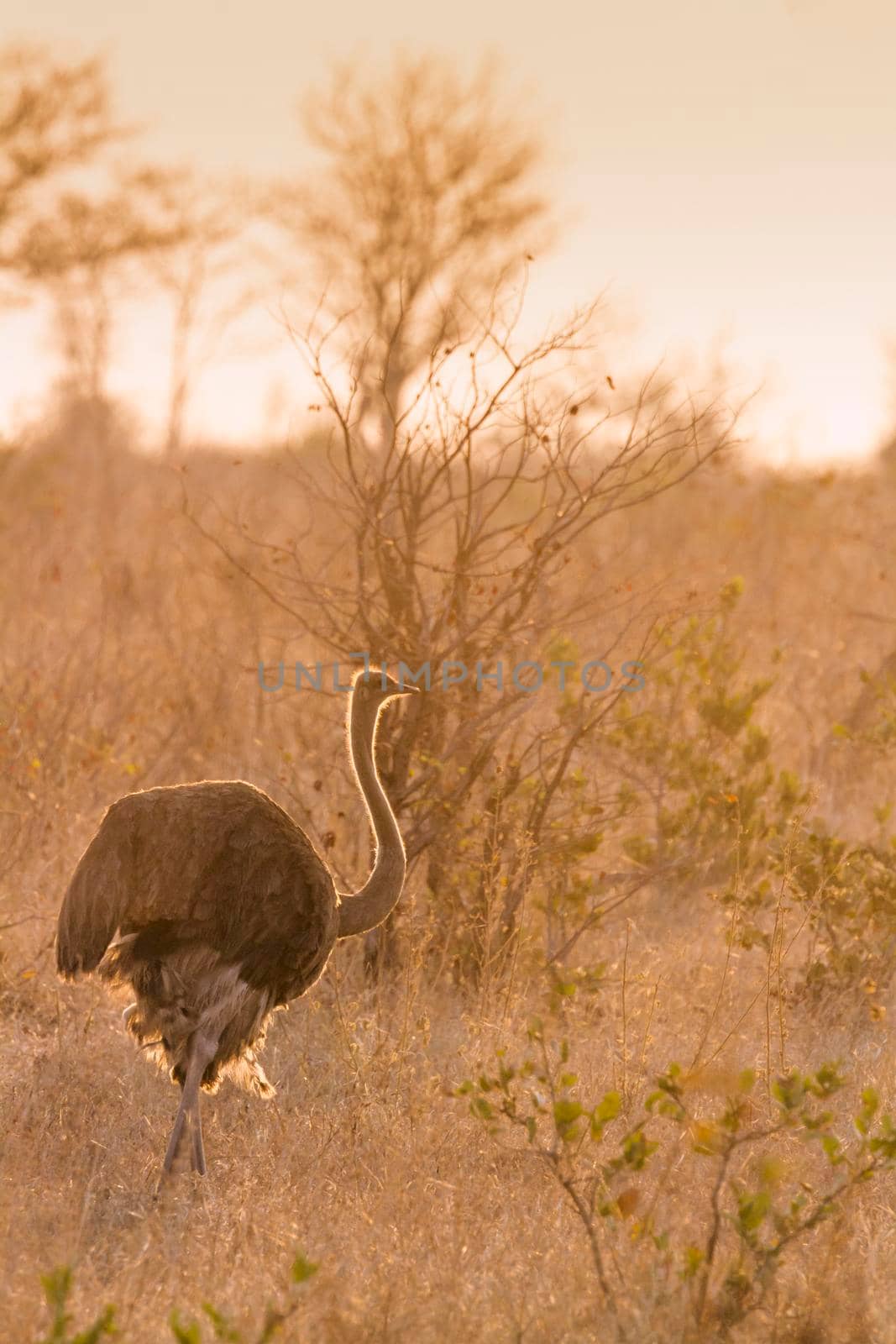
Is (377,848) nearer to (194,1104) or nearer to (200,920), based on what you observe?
(200,920)

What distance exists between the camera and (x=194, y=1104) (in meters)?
4.61

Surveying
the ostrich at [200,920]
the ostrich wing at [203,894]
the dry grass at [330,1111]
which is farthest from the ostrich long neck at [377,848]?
the dry grass at [330,1111]

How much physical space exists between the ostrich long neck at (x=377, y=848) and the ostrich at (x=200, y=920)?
1 cm

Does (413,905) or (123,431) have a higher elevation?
(123,431)

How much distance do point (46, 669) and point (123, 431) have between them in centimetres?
2208

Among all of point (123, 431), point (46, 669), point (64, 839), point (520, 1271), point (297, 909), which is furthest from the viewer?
point (123, 431)

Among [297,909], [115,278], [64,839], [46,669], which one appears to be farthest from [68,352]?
[297,909]

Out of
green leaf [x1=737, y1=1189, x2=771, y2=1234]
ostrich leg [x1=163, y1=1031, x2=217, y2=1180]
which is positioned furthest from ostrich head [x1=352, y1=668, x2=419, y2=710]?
green leaf [x1=737, y1=1189, x2=771, y2=1234]

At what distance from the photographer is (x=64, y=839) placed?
22.9ft

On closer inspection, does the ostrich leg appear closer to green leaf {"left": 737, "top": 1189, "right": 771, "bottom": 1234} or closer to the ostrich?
the ostrich

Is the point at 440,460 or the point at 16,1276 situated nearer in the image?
the point at 16,1276

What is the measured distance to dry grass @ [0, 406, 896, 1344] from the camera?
12.2 feet

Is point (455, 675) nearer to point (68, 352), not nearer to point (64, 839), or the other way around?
point (64, 839)

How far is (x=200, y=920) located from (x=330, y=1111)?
0.79m
